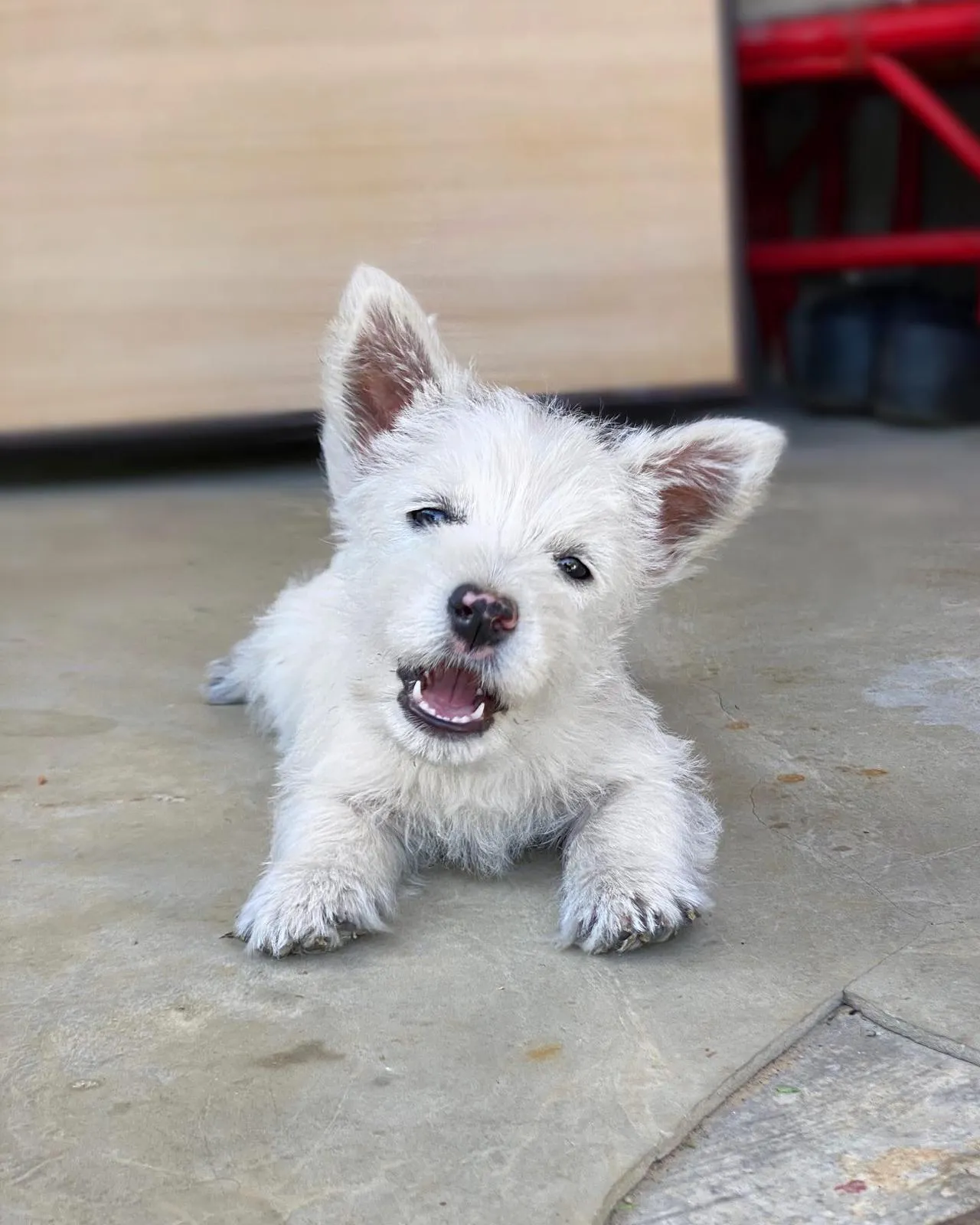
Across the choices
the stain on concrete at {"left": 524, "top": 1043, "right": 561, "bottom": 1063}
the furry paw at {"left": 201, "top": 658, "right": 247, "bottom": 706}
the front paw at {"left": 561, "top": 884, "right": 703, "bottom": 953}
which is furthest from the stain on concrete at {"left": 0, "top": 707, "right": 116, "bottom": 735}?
the stain on concrete at {"left": 524, "top": 1043, "right": 561, "bottom": 1063}

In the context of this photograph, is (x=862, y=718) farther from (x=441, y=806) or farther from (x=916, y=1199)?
(x=916, y=1199)

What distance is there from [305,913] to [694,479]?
130 centimetres

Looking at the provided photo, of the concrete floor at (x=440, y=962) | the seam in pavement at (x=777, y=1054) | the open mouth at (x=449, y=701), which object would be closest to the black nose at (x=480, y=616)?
the open mouth at (x=449, y=701)

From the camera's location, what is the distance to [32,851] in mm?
3014

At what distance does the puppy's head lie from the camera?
2.58 metres

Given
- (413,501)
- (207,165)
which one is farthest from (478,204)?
(413,501)

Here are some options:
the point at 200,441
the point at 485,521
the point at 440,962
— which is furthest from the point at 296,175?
the point at 440,962

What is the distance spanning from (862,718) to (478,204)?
4.29 meters

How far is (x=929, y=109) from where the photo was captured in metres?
7.62

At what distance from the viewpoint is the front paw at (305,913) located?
98.7 inches

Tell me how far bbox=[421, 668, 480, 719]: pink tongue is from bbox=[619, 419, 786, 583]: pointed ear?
69 cm

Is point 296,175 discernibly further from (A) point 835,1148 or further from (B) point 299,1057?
(A) point 835,1148

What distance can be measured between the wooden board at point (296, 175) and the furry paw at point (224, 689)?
2866 mm

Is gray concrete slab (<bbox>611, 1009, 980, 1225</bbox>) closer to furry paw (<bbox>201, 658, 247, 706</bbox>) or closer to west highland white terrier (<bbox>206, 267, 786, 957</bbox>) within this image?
west highland white terrier (<bbox>206, 267, 786, 957</bbox>)
